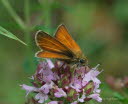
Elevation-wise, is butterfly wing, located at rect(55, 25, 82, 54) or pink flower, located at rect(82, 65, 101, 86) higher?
butterfly wing, located at rect(55, 25, 82, 54)


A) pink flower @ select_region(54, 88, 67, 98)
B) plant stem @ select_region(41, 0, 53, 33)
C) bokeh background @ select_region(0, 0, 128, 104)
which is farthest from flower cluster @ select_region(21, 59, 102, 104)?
bokeh background @ select_region(0, 0, 128, 104)

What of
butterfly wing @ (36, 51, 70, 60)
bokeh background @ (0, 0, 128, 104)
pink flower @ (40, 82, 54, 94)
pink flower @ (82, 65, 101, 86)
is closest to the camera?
butterfly wing @ (36, 51, 70, 60)

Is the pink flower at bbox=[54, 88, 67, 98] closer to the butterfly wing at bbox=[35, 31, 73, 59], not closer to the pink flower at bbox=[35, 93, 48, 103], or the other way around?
the pink flower at bbox=[35, 93, 48, 103]

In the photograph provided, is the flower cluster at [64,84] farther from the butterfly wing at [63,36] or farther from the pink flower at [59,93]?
the butterfly wing at [63,36]

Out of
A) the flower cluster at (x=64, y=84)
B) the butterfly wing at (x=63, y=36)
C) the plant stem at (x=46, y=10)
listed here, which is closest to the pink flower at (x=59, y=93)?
the flower cluster at (x=64, y=84)

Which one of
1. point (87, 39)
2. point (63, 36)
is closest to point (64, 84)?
point (63, 36)

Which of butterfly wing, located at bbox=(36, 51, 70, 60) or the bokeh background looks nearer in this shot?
butterfly wing, located at bbox=(36, 51, 70, 60)

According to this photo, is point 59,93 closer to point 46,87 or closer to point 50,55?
point 46,87

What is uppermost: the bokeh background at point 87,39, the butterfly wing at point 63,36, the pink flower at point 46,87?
the bokeh background at point 87,39
